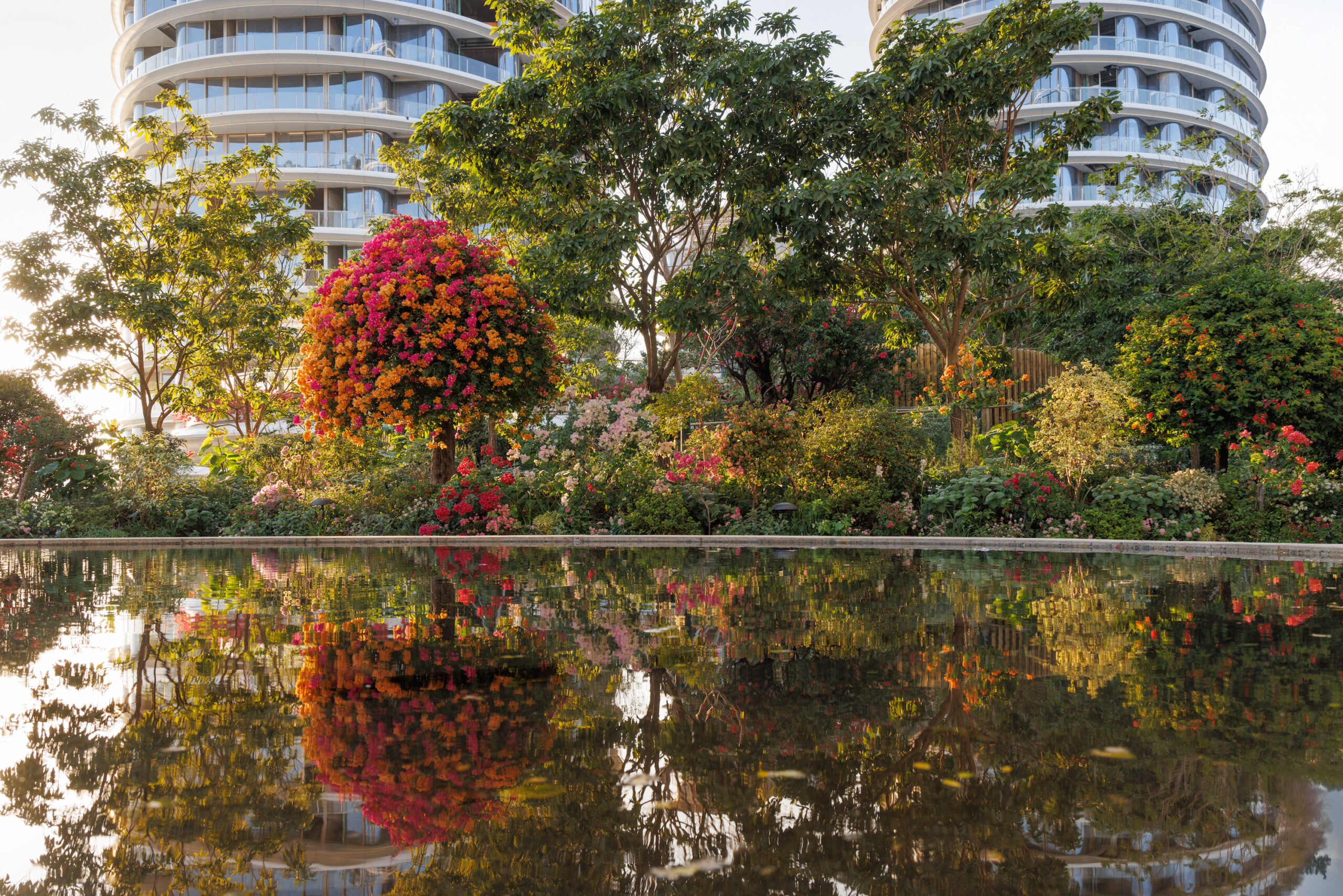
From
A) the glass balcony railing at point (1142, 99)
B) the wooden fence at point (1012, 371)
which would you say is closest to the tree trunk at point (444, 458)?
the wooden fence at point (1012, 371)

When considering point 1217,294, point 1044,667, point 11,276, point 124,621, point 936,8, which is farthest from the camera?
point 936,8

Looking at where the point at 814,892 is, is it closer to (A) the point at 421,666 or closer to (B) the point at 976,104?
(A) the point at 421,666

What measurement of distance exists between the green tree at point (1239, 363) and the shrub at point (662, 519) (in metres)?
7.71

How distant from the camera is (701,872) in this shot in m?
2.75

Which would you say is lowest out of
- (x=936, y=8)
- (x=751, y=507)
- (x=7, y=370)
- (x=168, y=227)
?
(x=751, y=507)

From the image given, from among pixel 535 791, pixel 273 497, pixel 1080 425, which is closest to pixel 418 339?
pixel 273 497

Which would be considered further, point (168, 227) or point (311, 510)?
point (168, 227)

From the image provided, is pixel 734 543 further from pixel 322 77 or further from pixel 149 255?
pixel 322 77

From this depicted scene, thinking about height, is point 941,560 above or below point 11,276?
below

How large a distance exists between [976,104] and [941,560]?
9.40 metres

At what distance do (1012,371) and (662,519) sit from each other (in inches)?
400

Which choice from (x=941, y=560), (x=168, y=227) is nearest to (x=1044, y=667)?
(x=941, y=560)

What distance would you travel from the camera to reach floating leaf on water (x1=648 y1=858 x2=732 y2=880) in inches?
108

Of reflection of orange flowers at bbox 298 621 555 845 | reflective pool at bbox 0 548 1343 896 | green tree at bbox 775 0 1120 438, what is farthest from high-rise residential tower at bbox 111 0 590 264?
reflection of orange flowers at bbox 298 621 555 845
